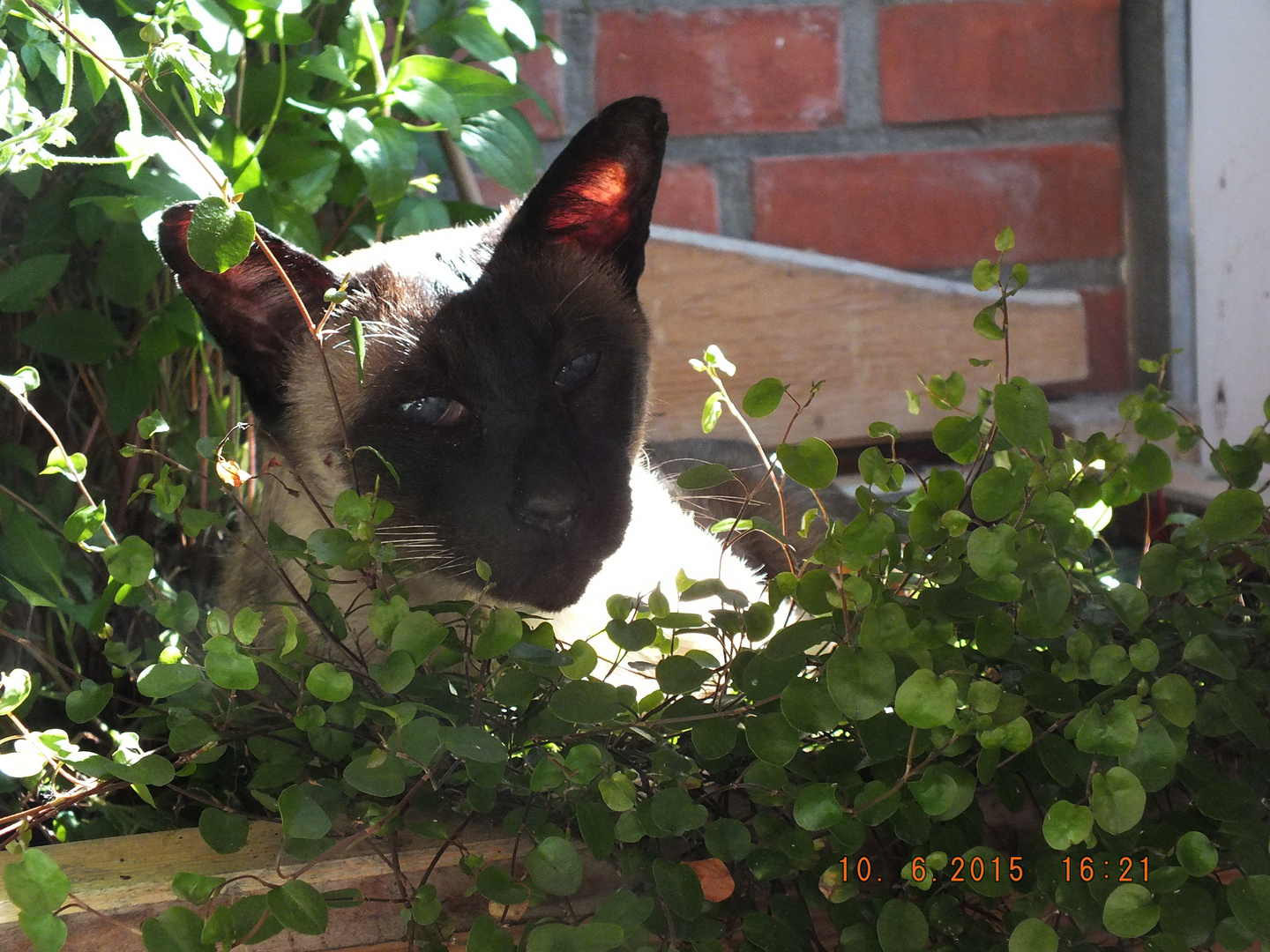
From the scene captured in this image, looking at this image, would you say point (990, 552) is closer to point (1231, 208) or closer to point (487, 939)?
point (487, 939)

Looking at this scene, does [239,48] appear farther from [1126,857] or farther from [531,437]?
[1126,857]

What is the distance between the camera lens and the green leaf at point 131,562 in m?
0.60

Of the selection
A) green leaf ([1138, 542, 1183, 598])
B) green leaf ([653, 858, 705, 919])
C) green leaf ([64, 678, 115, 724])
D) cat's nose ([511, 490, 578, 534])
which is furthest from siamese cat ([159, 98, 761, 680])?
green leaf ([1138, 542, 1183, 598])

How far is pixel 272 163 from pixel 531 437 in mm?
390

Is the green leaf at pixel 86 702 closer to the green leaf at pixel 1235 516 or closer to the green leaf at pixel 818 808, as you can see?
the green leaf at pixel 818 808

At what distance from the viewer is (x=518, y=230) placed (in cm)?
101

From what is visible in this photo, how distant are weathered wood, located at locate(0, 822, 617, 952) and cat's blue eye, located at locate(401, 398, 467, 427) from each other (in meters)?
0.36

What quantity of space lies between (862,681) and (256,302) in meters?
0.62

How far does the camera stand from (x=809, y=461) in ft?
1.98

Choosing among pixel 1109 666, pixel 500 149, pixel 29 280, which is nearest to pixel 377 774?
pixel 1109 666

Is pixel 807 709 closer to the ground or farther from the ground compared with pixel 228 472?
closer to the ground

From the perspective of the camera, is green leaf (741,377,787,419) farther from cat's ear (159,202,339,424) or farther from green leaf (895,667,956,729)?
cat's ear (159,202,339,424)
